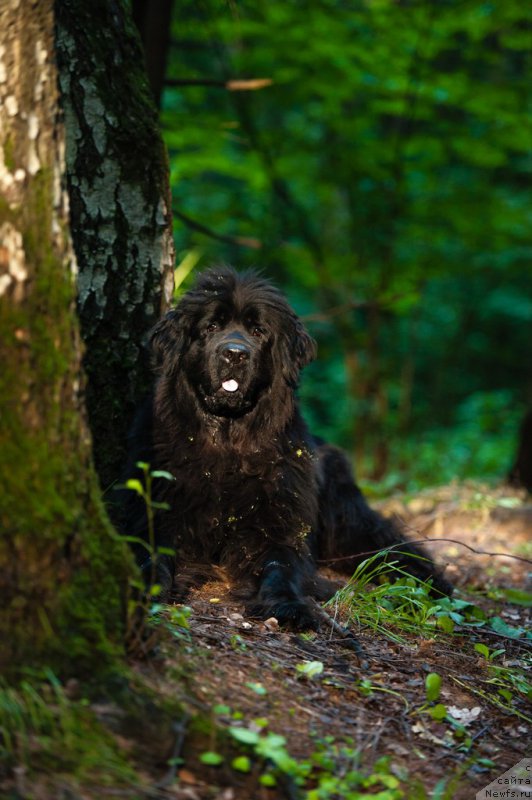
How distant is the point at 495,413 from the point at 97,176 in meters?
12.7

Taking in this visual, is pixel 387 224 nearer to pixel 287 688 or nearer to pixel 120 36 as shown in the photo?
pixel 120 36

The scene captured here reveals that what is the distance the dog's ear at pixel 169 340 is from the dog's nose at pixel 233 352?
0.30m

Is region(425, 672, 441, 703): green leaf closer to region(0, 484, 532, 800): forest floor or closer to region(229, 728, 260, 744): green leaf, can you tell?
region(0, 484, 532, 800): forest floor

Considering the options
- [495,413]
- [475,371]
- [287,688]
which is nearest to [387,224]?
[495,413]

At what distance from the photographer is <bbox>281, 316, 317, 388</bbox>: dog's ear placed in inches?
182

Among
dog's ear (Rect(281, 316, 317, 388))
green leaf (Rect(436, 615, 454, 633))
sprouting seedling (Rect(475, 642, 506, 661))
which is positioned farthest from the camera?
dog's ear (Rect(281, 316, 317, 388))

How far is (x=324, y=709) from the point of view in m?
3.00

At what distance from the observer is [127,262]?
4.70 metres

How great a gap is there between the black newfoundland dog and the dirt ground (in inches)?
11.2

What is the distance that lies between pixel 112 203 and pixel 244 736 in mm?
3028

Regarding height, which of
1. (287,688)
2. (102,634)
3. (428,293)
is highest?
(102,634)

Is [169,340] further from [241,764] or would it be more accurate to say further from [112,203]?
[241,764]

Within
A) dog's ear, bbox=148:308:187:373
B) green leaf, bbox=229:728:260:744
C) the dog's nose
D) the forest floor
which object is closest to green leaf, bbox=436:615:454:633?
the forest floor

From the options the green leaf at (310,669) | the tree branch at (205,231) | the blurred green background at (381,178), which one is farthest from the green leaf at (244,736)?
the blurred green background at (381,178)
